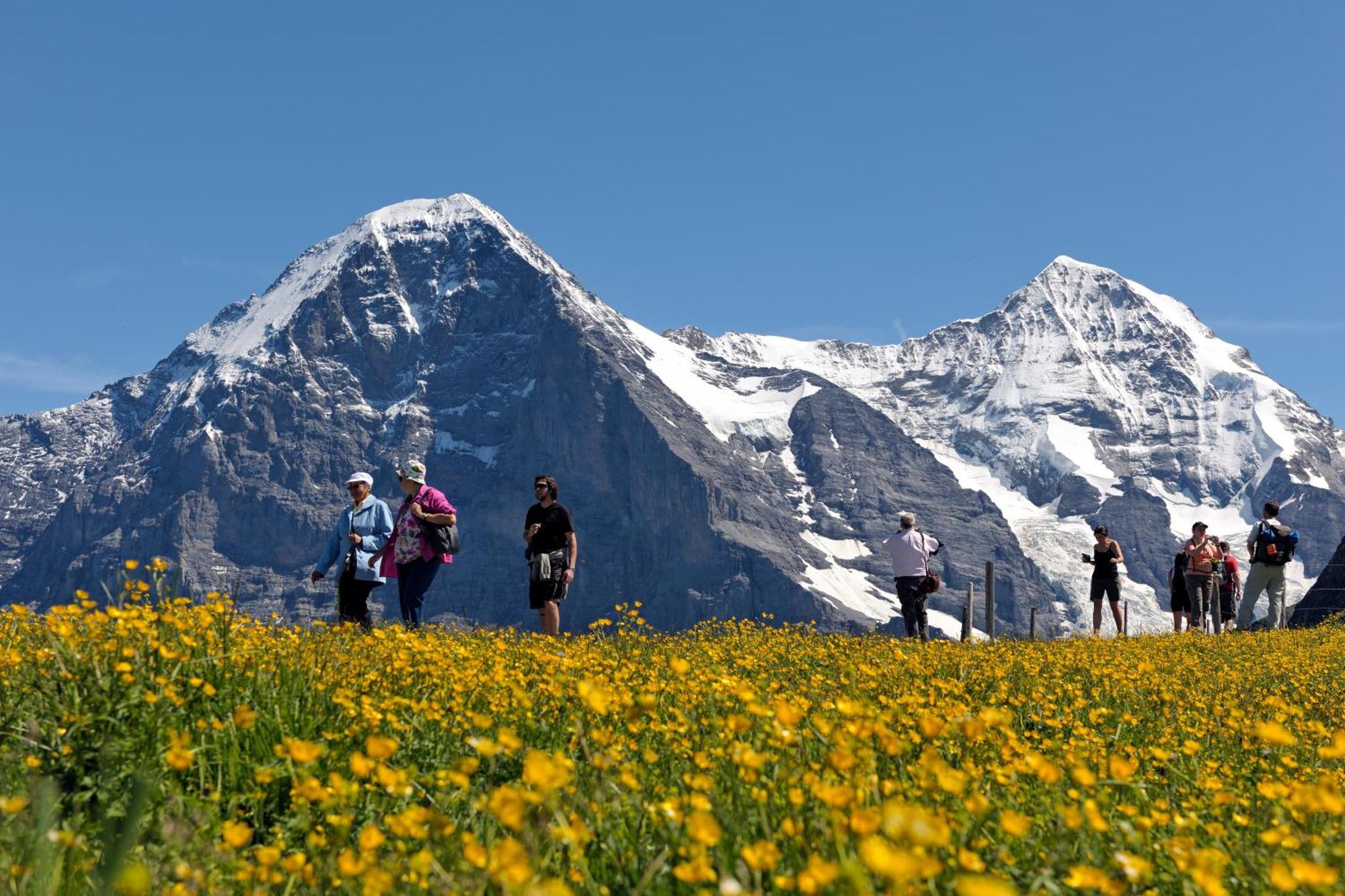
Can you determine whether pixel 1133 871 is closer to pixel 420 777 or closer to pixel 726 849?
pixel 726 849

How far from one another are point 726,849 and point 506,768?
7.95ft

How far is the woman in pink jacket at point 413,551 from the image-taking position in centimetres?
1392

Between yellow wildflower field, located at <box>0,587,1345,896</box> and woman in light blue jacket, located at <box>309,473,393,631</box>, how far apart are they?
5461 millimetres

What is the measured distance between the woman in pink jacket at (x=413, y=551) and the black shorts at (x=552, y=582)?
141cm

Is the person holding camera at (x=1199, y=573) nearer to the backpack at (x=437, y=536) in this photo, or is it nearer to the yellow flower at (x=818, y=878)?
the backpack at (x=437, y=536)

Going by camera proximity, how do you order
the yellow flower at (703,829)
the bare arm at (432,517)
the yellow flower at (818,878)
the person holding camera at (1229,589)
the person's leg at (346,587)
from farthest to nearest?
the person holding camera at (1229,589)
the bare arm at (432,517)
the person's leg at (346,587)
the yellow flower at (703,829)
the yellow flower at (818,878)

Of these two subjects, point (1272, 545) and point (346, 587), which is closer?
point (346, 587)

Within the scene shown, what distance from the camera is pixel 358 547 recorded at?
45.1 ft

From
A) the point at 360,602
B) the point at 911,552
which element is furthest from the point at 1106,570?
the point at 360,602

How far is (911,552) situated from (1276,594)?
9994mm

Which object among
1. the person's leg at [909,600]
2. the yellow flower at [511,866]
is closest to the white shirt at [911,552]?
the person's leg at [909,600]

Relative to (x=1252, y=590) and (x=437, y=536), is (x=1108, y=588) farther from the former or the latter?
(x=437, y=536)

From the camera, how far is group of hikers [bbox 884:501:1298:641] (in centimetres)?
1970

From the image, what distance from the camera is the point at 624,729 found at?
20.2 ft
